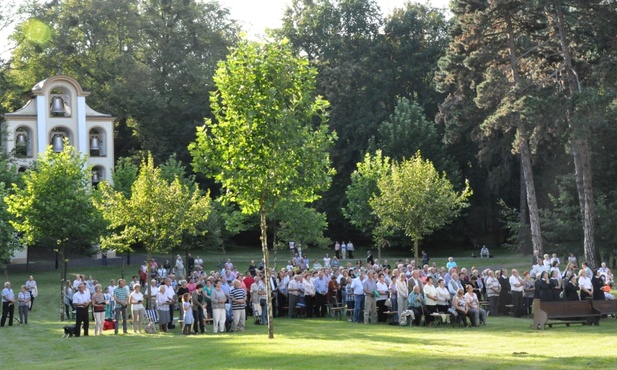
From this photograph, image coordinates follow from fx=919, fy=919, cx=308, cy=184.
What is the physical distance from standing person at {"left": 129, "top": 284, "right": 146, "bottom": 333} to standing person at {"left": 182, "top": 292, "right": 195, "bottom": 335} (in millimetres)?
1750

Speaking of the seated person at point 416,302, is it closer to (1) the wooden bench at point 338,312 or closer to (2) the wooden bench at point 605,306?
(1) the wooden bench at point 338,312

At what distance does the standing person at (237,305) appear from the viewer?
2583 centimetres

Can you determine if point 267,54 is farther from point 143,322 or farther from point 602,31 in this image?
point 602,31

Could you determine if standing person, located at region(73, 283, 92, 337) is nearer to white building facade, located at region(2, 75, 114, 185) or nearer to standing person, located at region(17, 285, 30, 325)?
standing person, located at region(17, 285, 30, 325)

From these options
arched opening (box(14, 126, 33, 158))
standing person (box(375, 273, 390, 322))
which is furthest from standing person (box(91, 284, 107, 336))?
arched opening (box(14, 126, 33, 158))

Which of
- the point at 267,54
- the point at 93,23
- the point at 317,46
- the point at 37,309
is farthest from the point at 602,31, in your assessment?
the point at 93,23

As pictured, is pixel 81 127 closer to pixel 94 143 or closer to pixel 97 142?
pixel 94 143

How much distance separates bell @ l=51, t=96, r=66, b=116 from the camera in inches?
2362

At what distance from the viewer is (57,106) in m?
60.2

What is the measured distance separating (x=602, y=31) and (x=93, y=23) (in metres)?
42.4

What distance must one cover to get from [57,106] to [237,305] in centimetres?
3815

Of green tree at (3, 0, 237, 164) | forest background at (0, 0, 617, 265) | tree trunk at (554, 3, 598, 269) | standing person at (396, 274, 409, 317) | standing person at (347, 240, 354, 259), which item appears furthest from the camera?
green tree at (3, 0, 237, 164)

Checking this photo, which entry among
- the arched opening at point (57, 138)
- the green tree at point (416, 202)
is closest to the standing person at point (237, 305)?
the green tree at point (416, 202)

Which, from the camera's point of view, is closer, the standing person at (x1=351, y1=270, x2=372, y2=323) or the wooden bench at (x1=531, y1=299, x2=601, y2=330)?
the wooden bench at (x1=531, y1=299, x2=601, y2=330)
